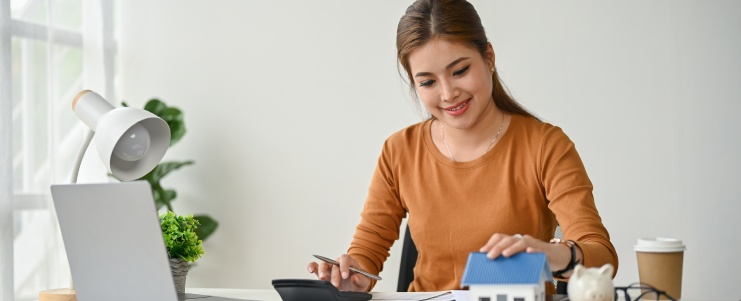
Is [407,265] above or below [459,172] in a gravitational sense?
below

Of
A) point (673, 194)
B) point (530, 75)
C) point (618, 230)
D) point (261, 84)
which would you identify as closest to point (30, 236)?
point (261, 84)

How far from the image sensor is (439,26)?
70.7 inches

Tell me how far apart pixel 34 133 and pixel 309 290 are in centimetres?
223

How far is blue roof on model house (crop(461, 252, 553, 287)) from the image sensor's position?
113 centimetres

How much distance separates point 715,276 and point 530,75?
3.46ft

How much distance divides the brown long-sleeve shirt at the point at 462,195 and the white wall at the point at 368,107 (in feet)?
4.32

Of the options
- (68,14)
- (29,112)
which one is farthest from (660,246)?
(68,14)

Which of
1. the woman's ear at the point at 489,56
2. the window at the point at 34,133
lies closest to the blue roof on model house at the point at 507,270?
the woman's ear at the point at 489,56

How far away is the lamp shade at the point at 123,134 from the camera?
5.04ft

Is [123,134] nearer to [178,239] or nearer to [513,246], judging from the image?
[178,239]

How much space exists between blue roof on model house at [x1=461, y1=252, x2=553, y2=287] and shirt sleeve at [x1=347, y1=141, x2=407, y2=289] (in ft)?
2.66

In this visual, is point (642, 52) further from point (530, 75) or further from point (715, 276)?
point (715, 276)

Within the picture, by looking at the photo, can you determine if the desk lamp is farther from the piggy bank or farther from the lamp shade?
the piggy bank

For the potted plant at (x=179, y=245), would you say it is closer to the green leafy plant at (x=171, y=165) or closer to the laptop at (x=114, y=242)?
the laptop at (x=114, y=242)
